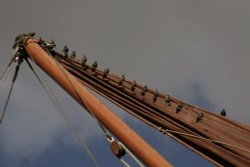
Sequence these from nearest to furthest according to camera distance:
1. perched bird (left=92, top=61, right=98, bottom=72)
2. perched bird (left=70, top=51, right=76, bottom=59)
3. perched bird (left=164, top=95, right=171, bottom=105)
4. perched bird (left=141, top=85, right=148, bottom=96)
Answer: perched bird (left=164, top=95, right=171, bottom=105) → perched bird (left=141, top=85, right=148, bottom=96) → perched bird (left=92, top=61, right=98, bottom=72) → perched bird (left=70, top=51, right=76, bottom=59)

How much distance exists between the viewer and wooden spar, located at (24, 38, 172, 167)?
37.8 ft

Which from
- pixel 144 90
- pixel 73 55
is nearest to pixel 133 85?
pixel 144 90

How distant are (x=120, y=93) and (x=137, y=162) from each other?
122 inches

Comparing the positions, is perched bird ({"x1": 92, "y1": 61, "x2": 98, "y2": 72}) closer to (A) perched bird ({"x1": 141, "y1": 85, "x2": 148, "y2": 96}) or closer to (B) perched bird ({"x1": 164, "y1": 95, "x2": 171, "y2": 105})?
(A) perched bird ({"x1": 141, "y1": 85, "x2": 148, "y2": 96})

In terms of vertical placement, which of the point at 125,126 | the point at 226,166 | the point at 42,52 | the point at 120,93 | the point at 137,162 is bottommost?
the point at 226,166

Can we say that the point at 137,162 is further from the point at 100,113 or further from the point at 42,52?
the point at 42,52

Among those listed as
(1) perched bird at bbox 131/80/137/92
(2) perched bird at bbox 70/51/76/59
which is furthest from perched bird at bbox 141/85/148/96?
(2) perched bird at bbox 70/51/76/59

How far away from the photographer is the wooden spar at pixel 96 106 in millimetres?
11531

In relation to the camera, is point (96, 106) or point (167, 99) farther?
point (167, 99)

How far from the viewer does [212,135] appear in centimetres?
1278

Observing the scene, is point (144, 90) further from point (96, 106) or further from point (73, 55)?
point (73, 55)

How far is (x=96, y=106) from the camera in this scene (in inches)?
524

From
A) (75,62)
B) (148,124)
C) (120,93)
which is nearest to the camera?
(148,124)

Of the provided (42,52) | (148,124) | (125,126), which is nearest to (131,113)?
(148,124)
